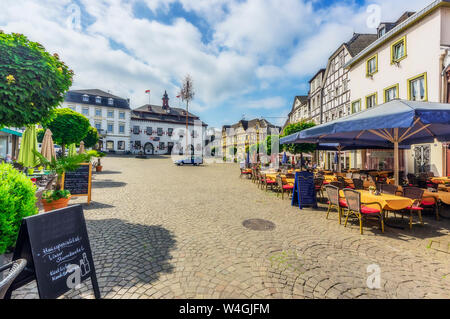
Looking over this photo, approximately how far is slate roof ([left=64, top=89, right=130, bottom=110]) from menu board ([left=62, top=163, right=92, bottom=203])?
159ft

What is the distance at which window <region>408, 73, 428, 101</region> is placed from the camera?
468 inches

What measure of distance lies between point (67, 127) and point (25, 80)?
9700 mm

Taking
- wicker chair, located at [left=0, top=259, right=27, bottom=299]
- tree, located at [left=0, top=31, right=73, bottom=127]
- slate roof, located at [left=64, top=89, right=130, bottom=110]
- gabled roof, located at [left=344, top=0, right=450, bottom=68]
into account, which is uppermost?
slate roof, located at [left=64, top=89, right=130, bottom=110]

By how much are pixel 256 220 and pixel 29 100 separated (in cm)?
571

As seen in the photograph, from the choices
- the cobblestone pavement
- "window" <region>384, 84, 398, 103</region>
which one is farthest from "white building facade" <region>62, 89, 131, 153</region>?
"window" <region>384, 84, 398, 103</region>

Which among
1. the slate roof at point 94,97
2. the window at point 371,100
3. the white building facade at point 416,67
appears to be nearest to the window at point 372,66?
the white building facade at point 416,67

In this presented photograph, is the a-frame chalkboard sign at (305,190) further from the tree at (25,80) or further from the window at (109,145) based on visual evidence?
the window at (109,145)

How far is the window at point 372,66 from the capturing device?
51.8ft

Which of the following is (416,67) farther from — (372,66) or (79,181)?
(79,181)

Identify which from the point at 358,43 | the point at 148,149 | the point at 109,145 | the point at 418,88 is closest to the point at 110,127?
the point at 109,145

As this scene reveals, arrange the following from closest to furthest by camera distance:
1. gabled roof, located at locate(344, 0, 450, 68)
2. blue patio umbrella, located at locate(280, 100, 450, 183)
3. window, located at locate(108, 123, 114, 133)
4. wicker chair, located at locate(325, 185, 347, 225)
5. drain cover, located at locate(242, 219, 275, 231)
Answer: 1. blue patio umbrella, located at locate(280, 100, 450, 183)
2. drain cover, located at locate(242, 219, 275, 231)
3. wicker chair, located at locate(325, 185, 347, 225)
4. gabled roof, located at locate(344, 0, 450, 68)
5. window, located at locate(108, 123, 114, 133)

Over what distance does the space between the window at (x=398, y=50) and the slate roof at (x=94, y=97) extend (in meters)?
51.3

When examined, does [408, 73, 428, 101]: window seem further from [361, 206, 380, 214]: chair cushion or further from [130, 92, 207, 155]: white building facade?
[130, 92, 207, 155]: white building facade
